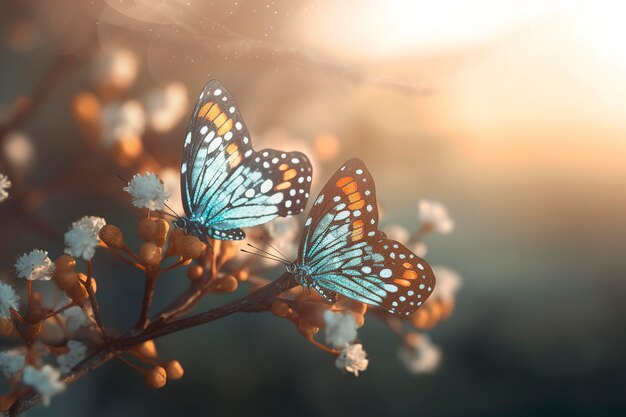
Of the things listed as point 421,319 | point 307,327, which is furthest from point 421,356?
point 307,327

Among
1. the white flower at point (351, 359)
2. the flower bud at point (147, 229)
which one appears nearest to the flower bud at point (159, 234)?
the flower bud at point (147, 229)

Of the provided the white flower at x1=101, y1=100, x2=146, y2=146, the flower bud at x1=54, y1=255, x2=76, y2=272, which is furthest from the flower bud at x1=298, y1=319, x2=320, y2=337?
the white flower at x1=101, y1=100, x2=146, y2=146

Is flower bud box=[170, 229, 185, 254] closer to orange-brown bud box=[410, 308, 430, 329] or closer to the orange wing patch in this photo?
the orange wing patch

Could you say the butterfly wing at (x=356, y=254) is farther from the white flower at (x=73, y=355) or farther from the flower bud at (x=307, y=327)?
the white flower at (x=73, y=355)

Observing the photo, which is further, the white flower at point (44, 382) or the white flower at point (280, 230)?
the white flower at point (280, 230)

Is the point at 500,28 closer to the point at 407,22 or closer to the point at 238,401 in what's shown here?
the point at 407,22

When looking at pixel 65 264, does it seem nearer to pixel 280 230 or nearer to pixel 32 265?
pixel 32 265

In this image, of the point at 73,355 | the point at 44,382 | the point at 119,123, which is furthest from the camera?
the point at 119,123
